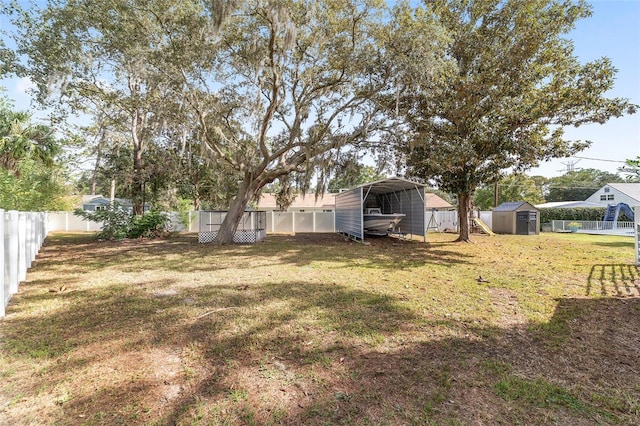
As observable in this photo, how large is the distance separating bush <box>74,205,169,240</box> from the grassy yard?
320 inches

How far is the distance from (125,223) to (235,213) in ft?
17.8

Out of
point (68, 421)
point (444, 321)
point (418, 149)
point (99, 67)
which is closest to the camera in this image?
point (68, 421)

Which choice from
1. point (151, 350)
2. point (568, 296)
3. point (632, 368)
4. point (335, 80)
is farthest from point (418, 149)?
point (151, 350)

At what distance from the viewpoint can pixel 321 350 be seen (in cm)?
315

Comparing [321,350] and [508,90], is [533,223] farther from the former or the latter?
[321,350]

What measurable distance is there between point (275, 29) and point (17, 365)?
908 centimetres

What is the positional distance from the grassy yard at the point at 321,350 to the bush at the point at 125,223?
813cm

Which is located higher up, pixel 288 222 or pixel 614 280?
pixel 288 222

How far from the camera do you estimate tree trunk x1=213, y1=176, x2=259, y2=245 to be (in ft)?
42.3

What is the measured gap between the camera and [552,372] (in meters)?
2.76

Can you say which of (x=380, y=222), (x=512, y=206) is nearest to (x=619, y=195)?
(x=512, y=206)

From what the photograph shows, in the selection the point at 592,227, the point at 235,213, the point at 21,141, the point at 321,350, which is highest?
the point at 21,141

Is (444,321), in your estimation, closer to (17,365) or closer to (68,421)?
(68,421)

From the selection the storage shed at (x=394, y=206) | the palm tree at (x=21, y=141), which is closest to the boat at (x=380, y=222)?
the storage shed at (x=394, y=206)
